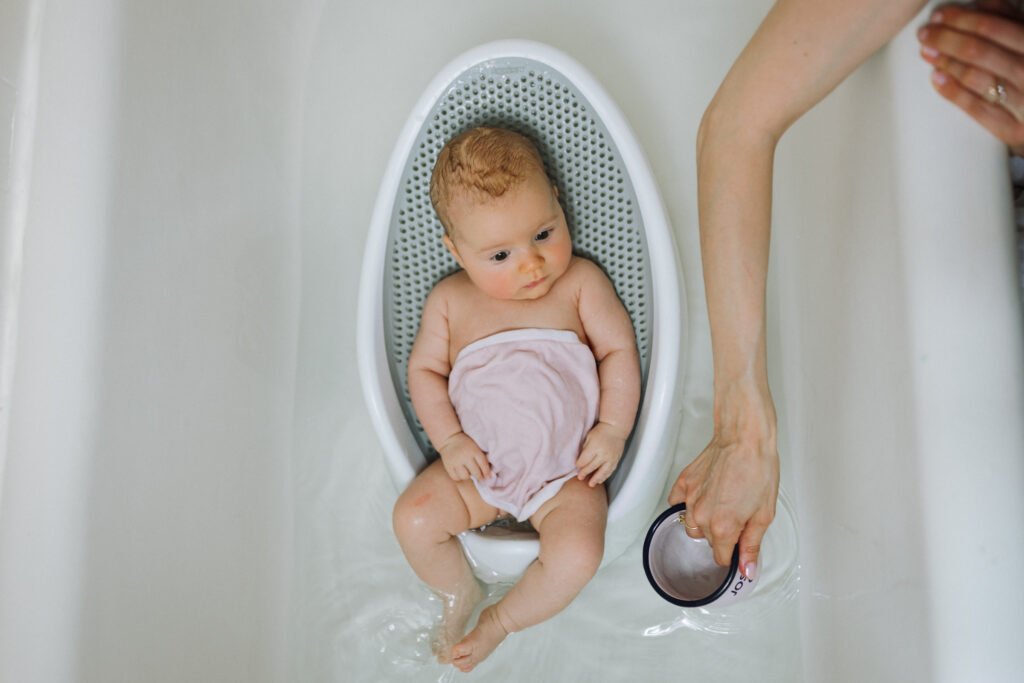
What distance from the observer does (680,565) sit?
3.23ft

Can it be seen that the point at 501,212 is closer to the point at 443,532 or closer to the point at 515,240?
the point at 515,240

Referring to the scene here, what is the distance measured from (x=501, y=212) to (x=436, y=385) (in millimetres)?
276

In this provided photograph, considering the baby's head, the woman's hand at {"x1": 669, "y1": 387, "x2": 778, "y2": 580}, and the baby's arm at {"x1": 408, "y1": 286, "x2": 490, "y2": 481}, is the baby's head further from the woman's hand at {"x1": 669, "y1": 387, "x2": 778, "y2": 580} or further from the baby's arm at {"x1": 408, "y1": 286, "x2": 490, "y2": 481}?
the woman's hand at {"x1": 669, "y1": 387, "x2": 778, "y2": 580}

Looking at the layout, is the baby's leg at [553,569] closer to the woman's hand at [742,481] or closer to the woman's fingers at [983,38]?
the woman's hand at [742,481]

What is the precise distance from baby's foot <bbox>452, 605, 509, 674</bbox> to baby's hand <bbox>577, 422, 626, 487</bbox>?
0.22 m

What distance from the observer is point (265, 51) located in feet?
4.30

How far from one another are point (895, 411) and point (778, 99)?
1.07 feet

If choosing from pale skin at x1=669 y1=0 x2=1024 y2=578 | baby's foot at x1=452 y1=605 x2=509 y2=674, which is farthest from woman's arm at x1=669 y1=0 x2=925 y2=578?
baby's foot at x1=452 y1=605 x2=509 y2=674

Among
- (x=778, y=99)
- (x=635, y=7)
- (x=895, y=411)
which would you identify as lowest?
(x=895, y=411)

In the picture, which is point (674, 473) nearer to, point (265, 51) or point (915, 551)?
point (915, 551)

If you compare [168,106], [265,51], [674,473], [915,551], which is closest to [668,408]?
[674,473]

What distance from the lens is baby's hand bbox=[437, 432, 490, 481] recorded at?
1047 millimetres

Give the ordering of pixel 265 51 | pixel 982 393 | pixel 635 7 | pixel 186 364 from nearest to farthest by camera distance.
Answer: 1. pixel 982 393
2. pixel 186 364
3. pixel 265 51
4. pixel 635 7

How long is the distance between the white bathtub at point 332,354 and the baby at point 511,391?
19cm
